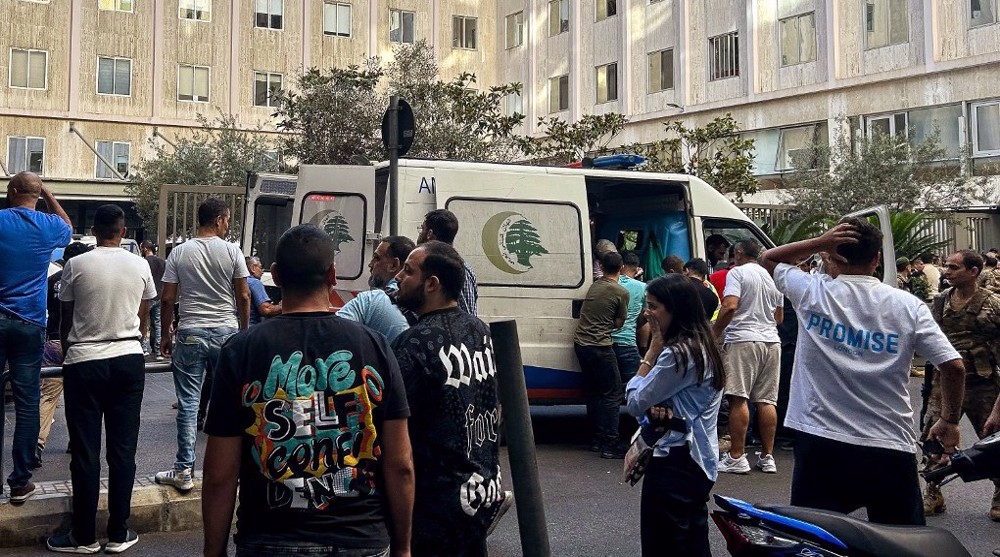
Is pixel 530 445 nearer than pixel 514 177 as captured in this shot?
Yes

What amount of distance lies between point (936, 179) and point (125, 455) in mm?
22601

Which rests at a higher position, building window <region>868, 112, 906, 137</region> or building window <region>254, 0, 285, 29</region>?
building window <region>254, 0, 285, 29</region>

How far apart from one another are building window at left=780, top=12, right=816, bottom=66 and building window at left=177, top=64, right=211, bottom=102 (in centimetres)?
1852

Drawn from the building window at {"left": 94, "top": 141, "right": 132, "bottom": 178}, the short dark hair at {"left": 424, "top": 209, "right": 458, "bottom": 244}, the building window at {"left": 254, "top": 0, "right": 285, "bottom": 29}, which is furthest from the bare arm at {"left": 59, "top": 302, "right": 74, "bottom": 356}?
the building window at {"left": 254, "top": 0, "right": 285, "bottom": 29}

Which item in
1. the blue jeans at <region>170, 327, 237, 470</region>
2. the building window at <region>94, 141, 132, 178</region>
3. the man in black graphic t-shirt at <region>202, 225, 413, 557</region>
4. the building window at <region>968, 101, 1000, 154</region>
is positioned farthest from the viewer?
the building window at <region>94, 141, 132, 178</region>

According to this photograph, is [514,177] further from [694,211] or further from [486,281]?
[694,211]

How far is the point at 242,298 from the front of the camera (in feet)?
22.3

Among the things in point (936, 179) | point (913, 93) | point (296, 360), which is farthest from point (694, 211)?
point (913, 93)

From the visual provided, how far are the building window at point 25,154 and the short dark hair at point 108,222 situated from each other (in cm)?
2909

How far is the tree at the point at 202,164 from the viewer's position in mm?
29594

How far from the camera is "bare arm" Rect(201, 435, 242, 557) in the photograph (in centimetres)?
292

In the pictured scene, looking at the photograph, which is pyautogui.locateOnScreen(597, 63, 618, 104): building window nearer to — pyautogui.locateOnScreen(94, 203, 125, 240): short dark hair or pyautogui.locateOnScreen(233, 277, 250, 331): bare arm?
pyautogui.locateOnScreen(233, 277, 250, 331): bare arm

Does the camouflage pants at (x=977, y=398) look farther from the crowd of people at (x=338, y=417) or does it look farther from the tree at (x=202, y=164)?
the tree at (x=202, y=164)

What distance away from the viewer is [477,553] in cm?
367
